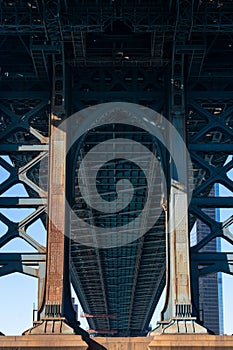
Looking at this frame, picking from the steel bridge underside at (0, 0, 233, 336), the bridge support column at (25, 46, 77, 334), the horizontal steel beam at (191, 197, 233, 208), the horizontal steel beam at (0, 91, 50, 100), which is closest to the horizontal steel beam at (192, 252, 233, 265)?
the steel bridge underside at (0, 0, 233, 336)

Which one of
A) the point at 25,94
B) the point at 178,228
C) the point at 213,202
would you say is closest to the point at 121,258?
the point at 25,94

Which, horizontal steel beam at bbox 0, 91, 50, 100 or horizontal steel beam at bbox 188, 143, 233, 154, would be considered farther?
horizontal steel beam at bbox 0, 91, 50, 100

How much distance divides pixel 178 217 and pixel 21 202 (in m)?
6.33

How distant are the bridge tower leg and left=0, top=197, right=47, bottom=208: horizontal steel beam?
5085mm

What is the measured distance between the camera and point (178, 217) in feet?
88.3

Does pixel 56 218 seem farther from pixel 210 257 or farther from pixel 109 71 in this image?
pixel 109 71

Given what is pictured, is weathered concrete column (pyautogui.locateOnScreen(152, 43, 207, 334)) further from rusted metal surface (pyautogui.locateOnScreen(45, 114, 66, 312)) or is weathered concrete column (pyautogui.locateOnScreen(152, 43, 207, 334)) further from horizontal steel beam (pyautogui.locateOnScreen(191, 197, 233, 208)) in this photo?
rusted metal surface (pyautogui.locateOnScreen(45, 114, 66, 312))

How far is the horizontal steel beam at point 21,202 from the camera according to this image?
28.5 meters

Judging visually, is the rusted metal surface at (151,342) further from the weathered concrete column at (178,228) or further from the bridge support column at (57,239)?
the weathered concrete column at (178,228)

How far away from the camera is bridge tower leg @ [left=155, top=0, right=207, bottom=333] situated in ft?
84.0

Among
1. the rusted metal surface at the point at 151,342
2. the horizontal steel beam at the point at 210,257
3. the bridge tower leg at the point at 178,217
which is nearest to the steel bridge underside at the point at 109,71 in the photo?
the horizontal steel beam at the point at 210,257

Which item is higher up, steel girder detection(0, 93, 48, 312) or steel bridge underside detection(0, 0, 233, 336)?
steel bridge underside detection(0, 0, 233, 336)

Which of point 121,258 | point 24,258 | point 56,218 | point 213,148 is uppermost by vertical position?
point 121,258

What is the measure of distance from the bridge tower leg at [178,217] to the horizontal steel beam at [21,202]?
5.09 metres
